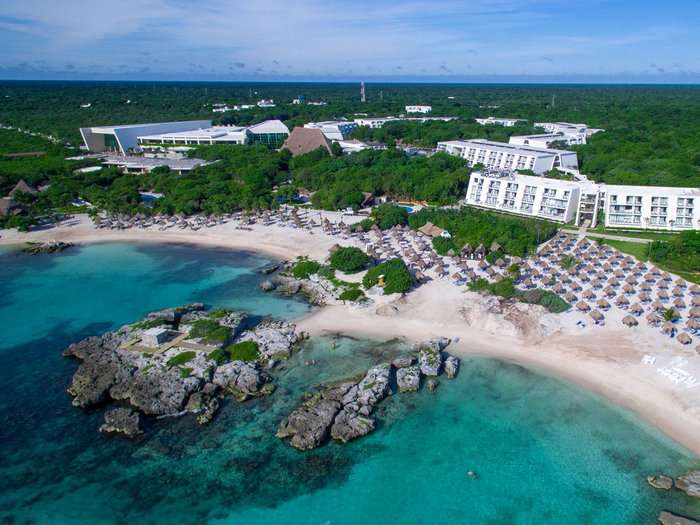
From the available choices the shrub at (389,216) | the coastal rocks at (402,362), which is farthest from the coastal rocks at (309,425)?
the shrub at (389,216)

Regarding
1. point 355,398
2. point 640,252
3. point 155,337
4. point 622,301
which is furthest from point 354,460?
point 640,252

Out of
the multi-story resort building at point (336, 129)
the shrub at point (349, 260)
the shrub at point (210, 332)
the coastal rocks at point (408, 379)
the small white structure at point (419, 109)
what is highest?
the small white structure at point (419, 109)

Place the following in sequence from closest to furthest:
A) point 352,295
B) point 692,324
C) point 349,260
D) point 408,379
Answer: point 408,379 < point 692,324 < point 352,295 < point 349,260

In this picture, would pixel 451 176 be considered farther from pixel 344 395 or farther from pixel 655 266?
Result: pixel 344 395

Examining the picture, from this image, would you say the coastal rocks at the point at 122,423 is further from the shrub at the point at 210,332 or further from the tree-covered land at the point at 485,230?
the tree-covered land at the point at 485,230

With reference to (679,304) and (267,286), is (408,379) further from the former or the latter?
(679,304)

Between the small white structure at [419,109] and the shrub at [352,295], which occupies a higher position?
the small white structure at [419,109]

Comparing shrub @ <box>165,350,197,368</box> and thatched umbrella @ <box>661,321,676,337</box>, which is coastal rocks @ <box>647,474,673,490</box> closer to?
thatched umbrella @ <box>661,321,676,337</box>
